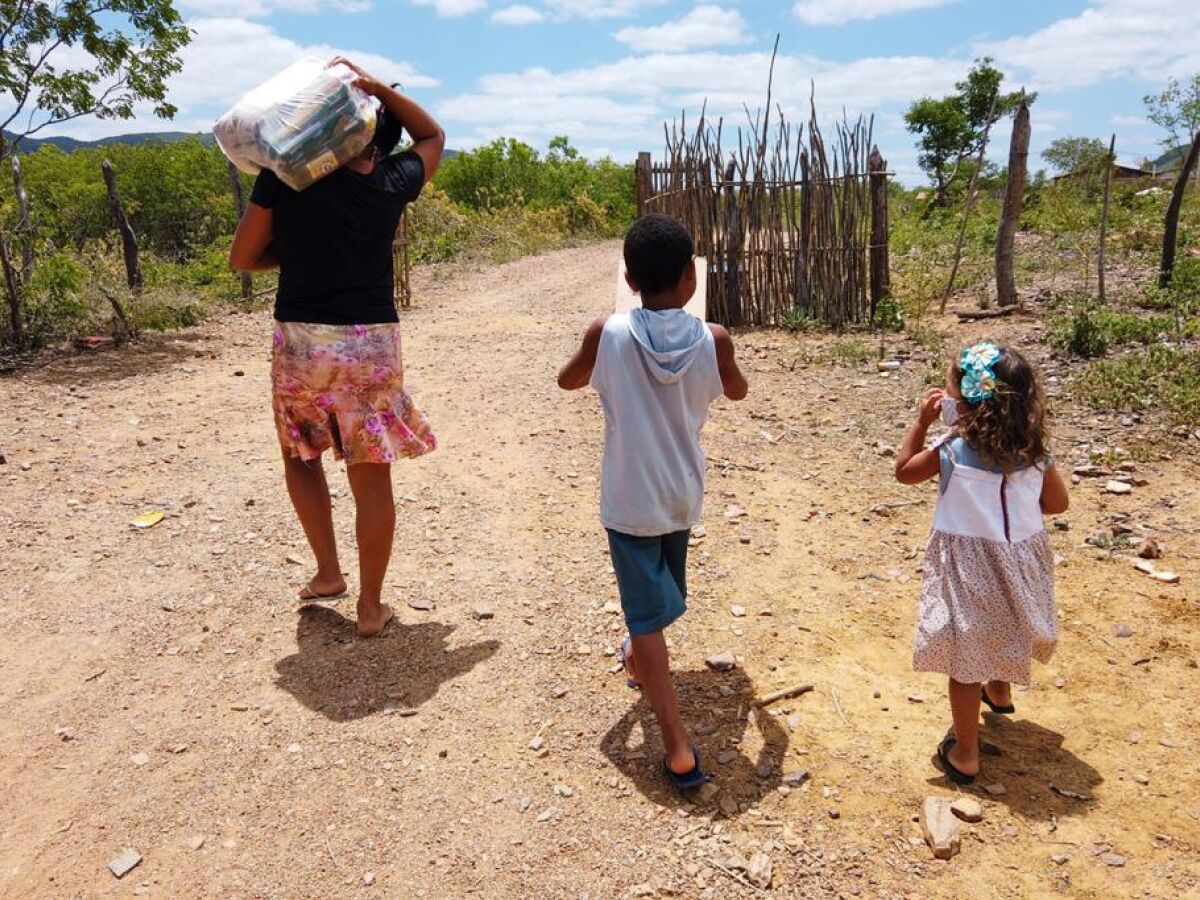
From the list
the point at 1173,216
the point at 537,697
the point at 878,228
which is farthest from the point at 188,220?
the point at 537,697

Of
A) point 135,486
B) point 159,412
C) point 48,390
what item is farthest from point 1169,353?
point 48,390

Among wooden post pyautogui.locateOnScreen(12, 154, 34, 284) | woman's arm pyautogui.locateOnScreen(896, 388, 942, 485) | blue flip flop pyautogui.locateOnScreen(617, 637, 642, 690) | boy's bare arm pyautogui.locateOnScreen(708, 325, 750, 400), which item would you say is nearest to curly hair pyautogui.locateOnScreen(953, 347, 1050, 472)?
woman's arm pyautogui.locateOnScreen(896, 388, 942, 485)

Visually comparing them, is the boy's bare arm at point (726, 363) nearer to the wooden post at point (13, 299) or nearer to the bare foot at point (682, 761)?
the bare foot at point (682, 761)

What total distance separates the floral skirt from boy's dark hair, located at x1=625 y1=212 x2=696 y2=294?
960mm

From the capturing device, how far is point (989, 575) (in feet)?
6.88

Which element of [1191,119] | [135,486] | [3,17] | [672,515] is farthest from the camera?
[1191,119]

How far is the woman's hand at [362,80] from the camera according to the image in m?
2.43

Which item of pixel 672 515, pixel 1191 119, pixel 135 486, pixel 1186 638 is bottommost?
pixel 1186 638

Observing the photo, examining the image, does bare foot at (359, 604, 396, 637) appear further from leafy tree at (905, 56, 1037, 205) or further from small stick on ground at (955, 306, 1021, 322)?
leafy tree at (905, 56, 1037, 205)

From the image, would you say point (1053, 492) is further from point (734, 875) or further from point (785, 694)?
point (734, 875)

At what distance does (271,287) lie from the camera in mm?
10859

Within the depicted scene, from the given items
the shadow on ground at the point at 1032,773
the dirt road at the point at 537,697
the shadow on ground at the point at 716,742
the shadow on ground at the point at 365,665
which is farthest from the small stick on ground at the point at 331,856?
the shadow on ground at the point at 1032,773

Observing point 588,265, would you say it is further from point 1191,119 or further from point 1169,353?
point 1169,353

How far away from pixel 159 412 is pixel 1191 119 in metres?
11.1
